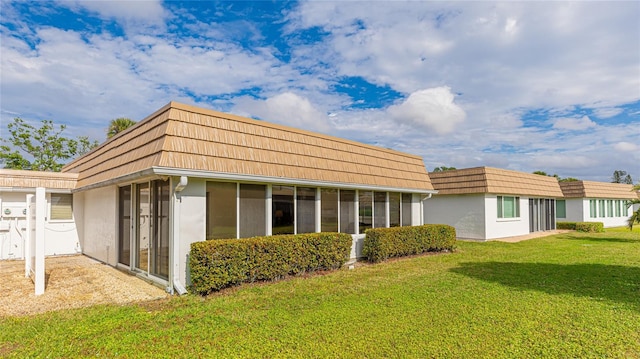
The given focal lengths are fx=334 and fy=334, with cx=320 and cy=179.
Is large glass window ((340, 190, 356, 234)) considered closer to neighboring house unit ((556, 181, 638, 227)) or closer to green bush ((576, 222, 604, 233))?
green bush ((576, 222, 604, 233))

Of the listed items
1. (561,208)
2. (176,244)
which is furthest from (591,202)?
(176,244)

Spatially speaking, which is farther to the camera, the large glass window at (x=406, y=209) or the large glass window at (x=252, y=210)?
the large glass window at (x=406, y=209)

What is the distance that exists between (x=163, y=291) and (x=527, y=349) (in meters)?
6.33

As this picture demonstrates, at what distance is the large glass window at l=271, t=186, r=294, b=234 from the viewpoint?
27.7 feet

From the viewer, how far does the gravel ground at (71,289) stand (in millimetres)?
5952

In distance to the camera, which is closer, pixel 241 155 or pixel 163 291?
pixel 163 291

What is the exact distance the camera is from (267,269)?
742cm

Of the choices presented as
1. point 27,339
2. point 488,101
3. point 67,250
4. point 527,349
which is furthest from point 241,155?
point 488,101

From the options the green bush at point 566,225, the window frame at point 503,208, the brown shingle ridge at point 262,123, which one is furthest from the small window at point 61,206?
the green bush at point 566,225

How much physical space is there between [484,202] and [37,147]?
104ft

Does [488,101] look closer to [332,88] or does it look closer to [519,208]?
[519,208]

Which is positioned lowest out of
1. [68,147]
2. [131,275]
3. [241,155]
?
[131,275]

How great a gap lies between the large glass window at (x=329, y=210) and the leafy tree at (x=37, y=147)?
26093mm

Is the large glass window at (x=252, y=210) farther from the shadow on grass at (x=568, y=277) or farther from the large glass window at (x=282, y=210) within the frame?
the shadow on grass at (x=568, y=277)
